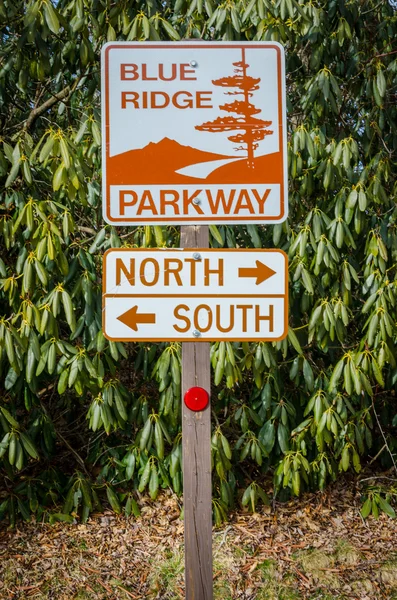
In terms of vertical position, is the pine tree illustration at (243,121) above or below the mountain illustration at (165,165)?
above

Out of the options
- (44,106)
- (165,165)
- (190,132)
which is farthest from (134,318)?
(44,106)

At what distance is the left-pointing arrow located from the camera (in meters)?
1.64

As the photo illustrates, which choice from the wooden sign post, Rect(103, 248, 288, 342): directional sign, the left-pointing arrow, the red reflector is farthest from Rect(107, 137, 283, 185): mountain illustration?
the red reflector

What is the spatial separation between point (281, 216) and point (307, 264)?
148 centimetres

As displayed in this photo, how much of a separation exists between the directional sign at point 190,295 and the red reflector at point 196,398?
0.17 m

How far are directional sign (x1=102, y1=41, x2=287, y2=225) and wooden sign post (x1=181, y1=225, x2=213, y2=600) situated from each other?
430 millimetres

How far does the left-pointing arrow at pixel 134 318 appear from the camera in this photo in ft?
5.38

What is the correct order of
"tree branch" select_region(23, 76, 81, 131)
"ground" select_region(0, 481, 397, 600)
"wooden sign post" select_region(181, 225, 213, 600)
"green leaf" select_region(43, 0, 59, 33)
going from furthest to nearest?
1. "tree branch" select_region(23, 76, 81, 131)
2. "ground" select_region(0, 481, 397, 600)
3. "green leaf" select_region(43, 0, 59, 33)
4. "wooden sign post" select_region(181, 225, 213, 600)

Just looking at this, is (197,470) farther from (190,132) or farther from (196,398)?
(190,132)

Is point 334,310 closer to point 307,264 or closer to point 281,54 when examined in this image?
point 307,264

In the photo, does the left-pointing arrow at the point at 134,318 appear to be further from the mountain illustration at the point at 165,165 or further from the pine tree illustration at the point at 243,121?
the pine tree illustration at the point at 243,121

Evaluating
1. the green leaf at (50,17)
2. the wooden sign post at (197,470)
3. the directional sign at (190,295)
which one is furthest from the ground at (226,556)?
the green leaf at (50,17)

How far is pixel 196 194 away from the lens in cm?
164

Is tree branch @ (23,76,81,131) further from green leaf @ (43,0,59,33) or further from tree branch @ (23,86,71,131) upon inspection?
green leaf @ (43,0,59,33)
